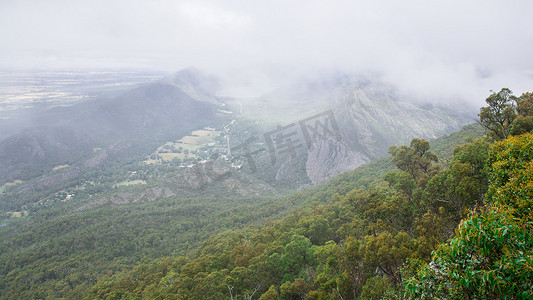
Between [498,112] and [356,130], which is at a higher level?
[498,112]

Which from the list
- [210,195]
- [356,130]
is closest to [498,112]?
[210,195]

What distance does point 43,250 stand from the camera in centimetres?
6456

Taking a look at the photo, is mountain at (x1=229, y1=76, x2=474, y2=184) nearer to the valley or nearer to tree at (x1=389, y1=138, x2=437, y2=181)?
the valley

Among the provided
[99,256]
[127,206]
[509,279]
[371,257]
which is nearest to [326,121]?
[127,206]

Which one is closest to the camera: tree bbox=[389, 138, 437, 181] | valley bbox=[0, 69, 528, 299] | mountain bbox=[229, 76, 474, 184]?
tree bbox=[389, 138, 437, 181]

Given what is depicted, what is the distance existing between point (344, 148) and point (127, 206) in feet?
355

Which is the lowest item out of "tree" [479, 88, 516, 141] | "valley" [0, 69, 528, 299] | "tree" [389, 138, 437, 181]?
"valley" [0, 69, 528, 299]

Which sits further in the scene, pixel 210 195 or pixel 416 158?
pixel 210 195

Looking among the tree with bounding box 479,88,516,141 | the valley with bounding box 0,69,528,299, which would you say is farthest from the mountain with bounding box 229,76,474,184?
the tree with bounding box 479,88,516,141

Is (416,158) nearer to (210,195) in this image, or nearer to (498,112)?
(498,112)

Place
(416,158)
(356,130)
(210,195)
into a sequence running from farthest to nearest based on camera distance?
(356,130) < (210,195) < (416,158)

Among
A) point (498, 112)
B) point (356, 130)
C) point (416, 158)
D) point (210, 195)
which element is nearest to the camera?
point (498, 112)

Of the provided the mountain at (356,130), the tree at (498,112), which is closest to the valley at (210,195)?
the mountain at (356,130)

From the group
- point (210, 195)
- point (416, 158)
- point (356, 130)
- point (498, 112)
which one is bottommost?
point (210, 195)
